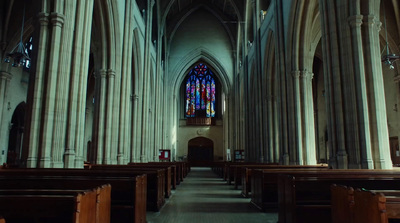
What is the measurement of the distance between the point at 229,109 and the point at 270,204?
81.0 ft

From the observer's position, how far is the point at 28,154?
7.11m

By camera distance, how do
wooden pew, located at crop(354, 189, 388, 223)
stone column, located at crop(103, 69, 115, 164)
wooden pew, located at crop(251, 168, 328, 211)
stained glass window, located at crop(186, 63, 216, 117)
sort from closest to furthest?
1. wooden pew, located at crop(354, 189, 388, 223)
2. wooden pew, located at crop(251, 168, 328, 211)
3. stone column, located at crop(103, 69, 115, 164)
4. stained glass window, located at crop(186, 63, 216, 117)

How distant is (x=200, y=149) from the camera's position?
34750 millimetres

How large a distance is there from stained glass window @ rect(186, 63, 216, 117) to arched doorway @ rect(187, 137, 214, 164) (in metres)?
3.07

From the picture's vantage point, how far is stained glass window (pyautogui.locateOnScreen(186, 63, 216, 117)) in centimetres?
3531

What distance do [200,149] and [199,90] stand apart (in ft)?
21.2

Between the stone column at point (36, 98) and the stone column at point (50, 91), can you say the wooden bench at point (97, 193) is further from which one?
the stone column at point (36, 98)

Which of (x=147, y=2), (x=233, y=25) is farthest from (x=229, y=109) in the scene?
(x=147, y=2)

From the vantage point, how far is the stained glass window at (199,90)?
116 feet

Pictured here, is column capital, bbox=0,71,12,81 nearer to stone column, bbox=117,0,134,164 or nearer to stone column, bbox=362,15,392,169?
stone column, bbox=117,0,134,164

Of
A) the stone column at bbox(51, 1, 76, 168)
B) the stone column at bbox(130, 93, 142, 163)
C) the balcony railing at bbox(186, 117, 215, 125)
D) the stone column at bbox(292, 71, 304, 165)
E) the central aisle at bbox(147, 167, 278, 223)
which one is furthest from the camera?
the balcony railing at bbox(186, 117, 215, 125)

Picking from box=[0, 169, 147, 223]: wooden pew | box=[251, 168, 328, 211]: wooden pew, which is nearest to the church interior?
box=[251, 168, 328, 211]: wooden pew

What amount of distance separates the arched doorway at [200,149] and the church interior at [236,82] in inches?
292

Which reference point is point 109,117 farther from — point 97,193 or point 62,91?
point 97,193
